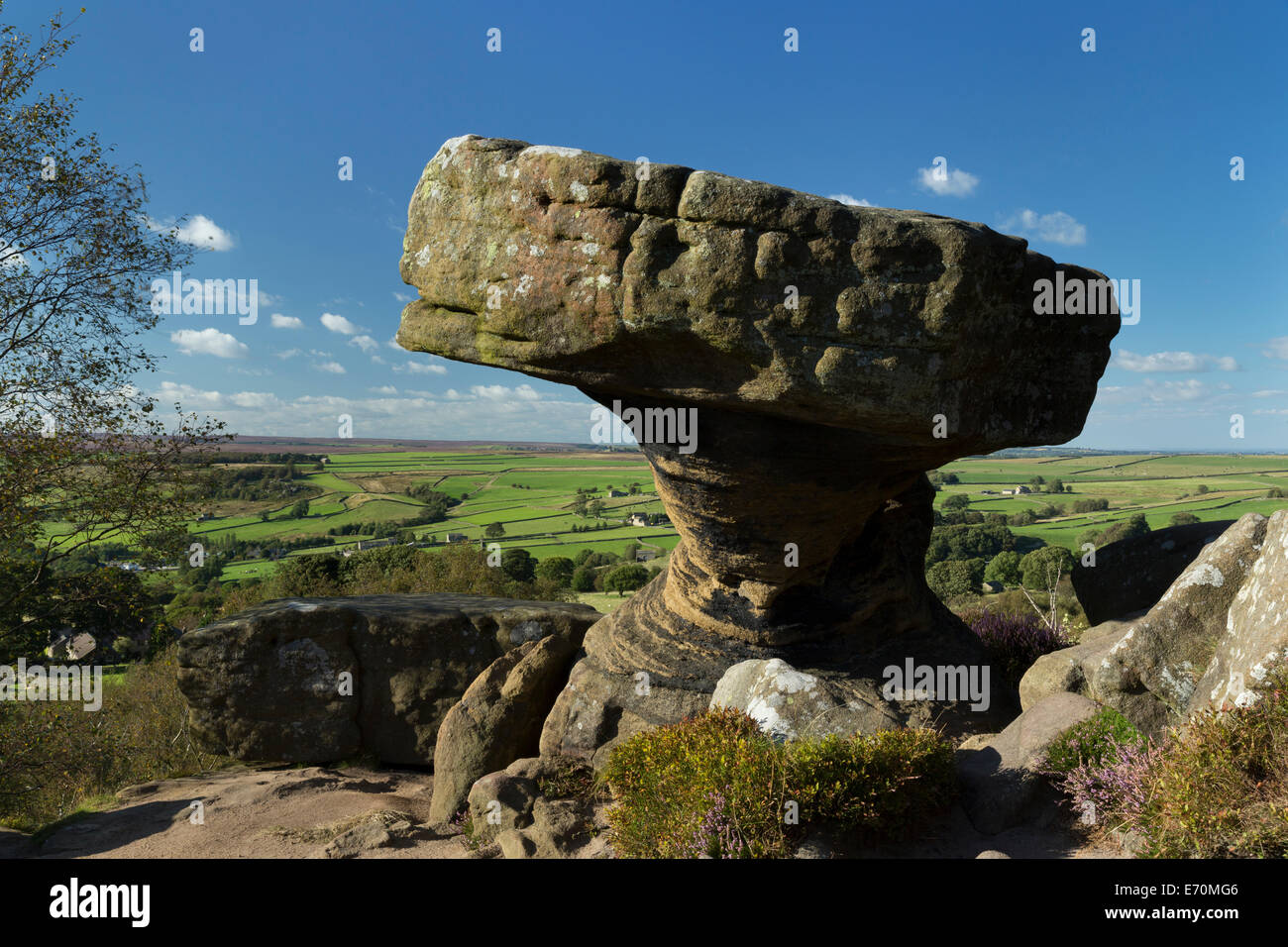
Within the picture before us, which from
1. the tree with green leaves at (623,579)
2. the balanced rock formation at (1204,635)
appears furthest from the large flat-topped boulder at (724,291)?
the tree with green leaves at (623,579)

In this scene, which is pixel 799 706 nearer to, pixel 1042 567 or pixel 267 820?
pixel 267 820

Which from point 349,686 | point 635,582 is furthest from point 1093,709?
point 635,582

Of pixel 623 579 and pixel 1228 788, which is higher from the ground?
pixel 1228 788

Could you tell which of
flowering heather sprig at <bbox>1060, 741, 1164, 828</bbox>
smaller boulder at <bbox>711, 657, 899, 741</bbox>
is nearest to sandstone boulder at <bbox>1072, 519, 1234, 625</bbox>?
flowering heather sprig at <bbox>1060, 741, 1164, 828</bbox>

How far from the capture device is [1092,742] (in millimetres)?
6871

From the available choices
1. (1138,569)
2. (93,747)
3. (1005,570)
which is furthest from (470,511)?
(1138,569)

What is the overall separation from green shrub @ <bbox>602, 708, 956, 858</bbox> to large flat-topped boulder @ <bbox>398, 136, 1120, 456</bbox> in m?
3.15

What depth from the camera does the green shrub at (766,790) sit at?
6.25 metres

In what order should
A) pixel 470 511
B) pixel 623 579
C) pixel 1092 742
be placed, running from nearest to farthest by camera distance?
pixel 1092 742 < pixel 623 579 < pixel 470 511

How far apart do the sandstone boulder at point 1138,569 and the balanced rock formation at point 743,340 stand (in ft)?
15.8

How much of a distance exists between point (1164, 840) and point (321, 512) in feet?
268

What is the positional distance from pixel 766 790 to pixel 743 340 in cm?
403

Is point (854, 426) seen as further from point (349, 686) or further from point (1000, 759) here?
point (349, 686)

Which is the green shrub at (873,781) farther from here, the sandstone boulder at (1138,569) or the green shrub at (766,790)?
the sandstone boulder at (1138,569)
